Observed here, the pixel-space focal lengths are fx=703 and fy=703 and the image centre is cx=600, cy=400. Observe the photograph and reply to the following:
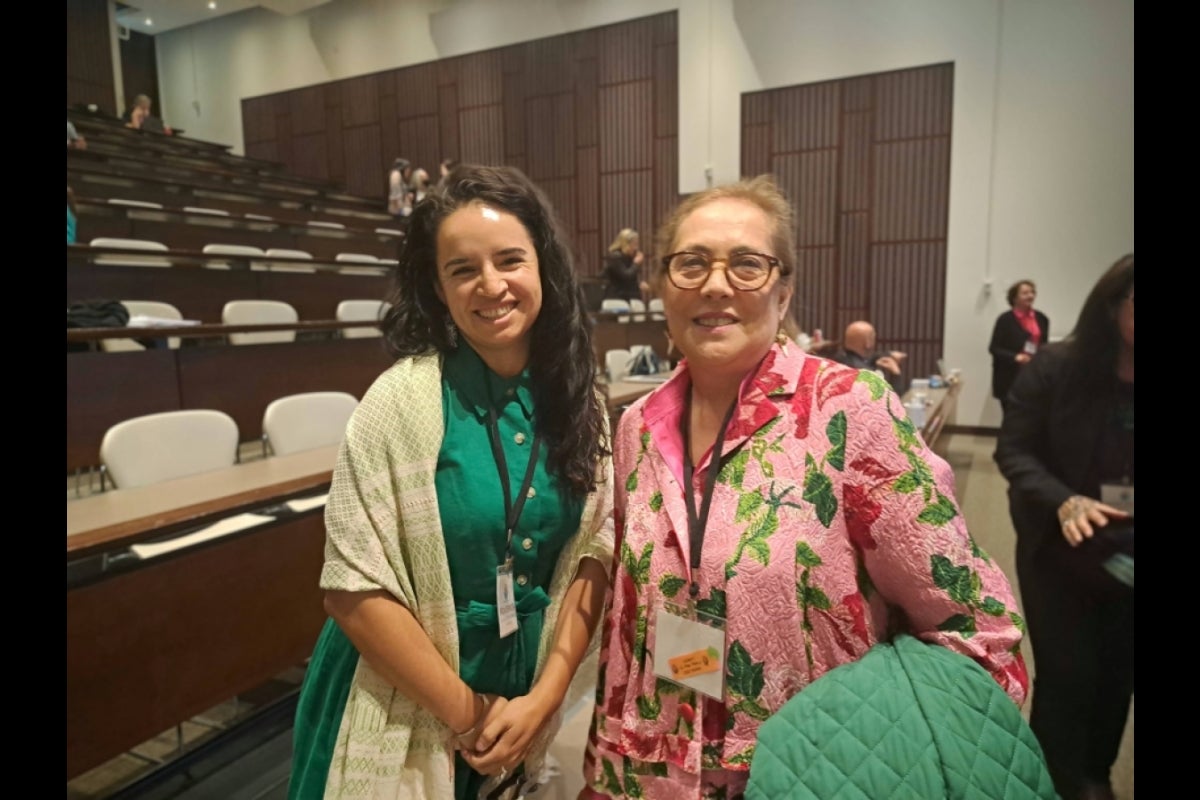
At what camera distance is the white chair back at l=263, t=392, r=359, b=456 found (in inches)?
108

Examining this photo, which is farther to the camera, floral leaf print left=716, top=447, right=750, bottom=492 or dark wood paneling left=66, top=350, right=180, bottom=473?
dark wood paneling left=66, top=350, right=180, bottom=473

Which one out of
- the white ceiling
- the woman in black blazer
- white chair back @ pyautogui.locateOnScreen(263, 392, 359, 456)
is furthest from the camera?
the white ceiling

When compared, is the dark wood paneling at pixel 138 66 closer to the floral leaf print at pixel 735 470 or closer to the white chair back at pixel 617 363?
the white chair back at pixel 617 363

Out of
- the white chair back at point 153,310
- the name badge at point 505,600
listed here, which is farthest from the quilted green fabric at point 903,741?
the white chair back at point 153,310

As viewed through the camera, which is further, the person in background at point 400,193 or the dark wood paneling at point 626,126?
the person in background at point 400,193

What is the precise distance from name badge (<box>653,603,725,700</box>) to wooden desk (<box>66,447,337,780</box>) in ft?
4.18

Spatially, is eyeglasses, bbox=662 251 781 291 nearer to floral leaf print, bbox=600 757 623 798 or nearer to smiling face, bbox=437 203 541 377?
smiling face, bbox=437 203 541 377

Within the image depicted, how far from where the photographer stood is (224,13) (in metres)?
12.0

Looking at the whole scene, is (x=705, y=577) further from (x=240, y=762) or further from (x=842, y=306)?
(x=842, y=306)

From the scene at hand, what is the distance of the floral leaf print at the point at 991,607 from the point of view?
32.3 inches

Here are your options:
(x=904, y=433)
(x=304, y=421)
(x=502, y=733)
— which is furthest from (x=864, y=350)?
(x=502, y=733)

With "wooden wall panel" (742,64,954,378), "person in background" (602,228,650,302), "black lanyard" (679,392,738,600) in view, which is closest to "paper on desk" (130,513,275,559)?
"black lanyard" (679,392,738,600)

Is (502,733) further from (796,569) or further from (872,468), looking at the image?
(872,468)

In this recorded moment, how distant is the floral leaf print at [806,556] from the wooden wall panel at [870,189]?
687 cm
